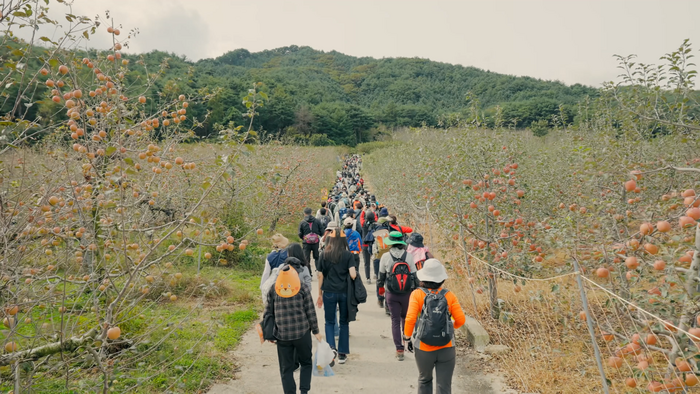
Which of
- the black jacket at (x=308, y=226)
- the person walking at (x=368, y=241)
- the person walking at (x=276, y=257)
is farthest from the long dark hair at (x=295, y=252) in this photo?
the person walking at (x=368, y=241)

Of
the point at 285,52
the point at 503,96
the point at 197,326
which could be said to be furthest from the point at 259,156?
the point at 285,52

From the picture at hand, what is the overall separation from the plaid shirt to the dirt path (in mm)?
1124

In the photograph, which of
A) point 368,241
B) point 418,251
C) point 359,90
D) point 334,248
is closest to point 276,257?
point 334,248

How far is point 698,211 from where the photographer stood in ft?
7.34

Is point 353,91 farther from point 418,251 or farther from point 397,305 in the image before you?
point 397,305

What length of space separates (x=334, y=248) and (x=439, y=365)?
1975mm

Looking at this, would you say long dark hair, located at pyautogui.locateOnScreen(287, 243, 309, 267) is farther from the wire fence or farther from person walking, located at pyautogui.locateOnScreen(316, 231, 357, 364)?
the wire fence

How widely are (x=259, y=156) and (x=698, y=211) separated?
40.9ft

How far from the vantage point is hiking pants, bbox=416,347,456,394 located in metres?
3.63

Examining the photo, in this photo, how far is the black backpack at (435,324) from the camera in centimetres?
351

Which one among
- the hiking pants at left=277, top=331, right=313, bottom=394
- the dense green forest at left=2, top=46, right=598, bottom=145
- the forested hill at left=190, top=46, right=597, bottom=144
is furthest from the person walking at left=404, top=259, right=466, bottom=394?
the forested hill at left=190, top=46, right=597, bottom=144

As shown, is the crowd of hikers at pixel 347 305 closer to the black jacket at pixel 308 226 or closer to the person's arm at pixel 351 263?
the person's arm at pixel 351 263

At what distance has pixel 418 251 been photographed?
17.9 ft

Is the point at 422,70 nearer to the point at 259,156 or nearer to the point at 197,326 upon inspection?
the point at 259,156
